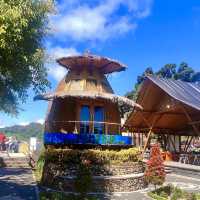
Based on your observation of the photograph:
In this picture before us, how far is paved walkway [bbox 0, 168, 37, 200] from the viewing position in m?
15.6

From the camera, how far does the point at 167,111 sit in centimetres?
2755

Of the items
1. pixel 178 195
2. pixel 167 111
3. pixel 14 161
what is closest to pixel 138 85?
pixel 167 111

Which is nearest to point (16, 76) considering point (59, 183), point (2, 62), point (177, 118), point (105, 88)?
point (2, 62)

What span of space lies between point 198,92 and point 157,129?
293 inches

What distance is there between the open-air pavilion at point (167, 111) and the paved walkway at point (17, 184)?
10134 millimetres

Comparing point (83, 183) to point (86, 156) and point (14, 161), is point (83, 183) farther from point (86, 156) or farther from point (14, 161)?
point (14, 161)

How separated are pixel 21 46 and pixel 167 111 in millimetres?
16354

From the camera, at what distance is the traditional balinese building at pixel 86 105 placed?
67.1ft

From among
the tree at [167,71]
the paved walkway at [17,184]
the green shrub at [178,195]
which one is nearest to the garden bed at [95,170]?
the paved walkway at [17,184]

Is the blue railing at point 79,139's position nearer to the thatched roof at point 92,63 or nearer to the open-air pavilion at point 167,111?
the thatched roof at point 92,63

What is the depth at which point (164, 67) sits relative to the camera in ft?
188

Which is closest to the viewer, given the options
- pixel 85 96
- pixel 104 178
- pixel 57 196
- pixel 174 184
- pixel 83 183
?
pixel 83 183

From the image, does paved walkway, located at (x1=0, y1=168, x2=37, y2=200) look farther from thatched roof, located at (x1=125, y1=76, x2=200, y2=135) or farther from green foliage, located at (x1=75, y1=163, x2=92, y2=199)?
thatched roof, located at (x1=125, y1=76, x2=200, y2=135)

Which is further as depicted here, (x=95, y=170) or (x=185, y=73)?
(x=185, y=73)
